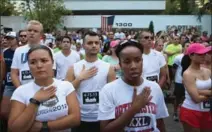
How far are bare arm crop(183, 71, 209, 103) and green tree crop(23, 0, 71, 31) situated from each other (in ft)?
109

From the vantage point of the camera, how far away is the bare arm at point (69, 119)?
3.33 m

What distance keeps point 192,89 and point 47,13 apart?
34771 mm

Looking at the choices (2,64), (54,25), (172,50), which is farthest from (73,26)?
(2,64)

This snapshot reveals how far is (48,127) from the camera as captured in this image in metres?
3.31

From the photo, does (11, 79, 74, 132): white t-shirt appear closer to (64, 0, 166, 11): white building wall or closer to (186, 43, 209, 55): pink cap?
(186, 43, 209, 55): pink cap

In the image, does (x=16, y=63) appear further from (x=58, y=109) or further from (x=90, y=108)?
(x=58, y=109)

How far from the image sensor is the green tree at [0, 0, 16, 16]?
4697 centimetres

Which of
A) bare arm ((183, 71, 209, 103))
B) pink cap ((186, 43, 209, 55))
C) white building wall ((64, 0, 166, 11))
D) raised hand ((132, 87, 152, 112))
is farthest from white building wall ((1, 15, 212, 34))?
raised hand ((132, 87, 152, 112))

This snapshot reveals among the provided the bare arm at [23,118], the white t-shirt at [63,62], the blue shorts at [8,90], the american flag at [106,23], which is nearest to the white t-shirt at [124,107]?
the bare arm at [23,118]

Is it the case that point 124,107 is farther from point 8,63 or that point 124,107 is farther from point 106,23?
point 106,23

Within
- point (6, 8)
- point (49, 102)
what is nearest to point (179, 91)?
point (49, 102)

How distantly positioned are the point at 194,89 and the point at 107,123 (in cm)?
210

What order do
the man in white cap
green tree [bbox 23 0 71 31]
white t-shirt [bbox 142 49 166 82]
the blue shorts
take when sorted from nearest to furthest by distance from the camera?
the man in white cap
the blue shorts
white t-shirt [bbox 142 49 166 82]
green tree [bbox 23 0 71 31]

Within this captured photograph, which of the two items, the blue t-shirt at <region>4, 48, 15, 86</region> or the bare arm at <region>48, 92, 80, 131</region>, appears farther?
the blue t-shirt at <region>4, 48, 15, 86</region>
